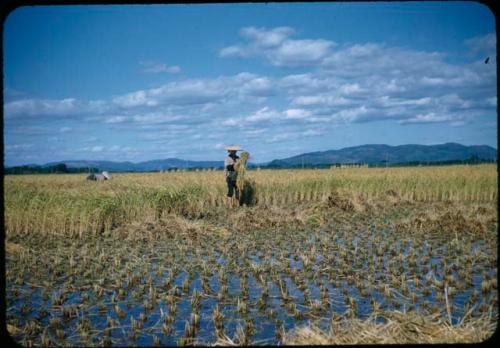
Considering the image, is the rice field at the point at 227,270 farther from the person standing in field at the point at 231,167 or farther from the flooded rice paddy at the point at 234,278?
the person standing in field at the point at 231,167

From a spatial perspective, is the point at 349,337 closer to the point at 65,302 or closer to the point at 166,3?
the point at 166,3

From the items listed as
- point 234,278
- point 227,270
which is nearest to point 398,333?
point 234,278

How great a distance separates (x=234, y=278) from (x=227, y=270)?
425 millimetres

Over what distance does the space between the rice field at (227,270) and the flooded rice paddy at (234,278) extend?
Answer: 2 centimetres

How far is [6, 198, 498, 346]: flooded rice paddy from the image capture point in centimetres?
439

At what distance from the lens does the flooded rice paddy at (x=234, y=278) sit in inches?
173

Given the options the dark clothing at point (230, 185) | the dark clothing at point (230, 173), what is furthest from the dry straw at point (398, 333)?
the dark clothing at point (230, 185)

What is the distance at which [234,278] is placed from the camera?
6180 mm

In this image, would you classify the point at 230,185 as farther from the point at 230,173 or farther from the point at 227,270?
the point at 227,270

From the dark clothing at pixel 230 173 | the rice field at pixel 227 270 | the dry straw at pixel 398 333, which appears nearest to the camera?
the dry straw at pixel 398 333

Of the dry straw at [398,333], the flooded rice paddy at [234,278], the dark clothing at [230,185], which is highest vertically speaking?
the dark clothing at [230,185]

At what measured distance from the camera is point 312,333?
3633 millimetres

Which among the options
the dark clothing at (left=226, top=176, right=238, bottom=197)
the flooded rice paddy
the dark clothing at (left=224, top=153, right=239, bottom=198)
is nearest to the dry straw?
the flooded rice paddy

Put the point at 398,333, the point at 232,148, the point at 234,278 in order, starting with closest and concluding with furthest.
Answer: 1. the point at 398,333
2. the point at 234,278
3. the point at 232,148
